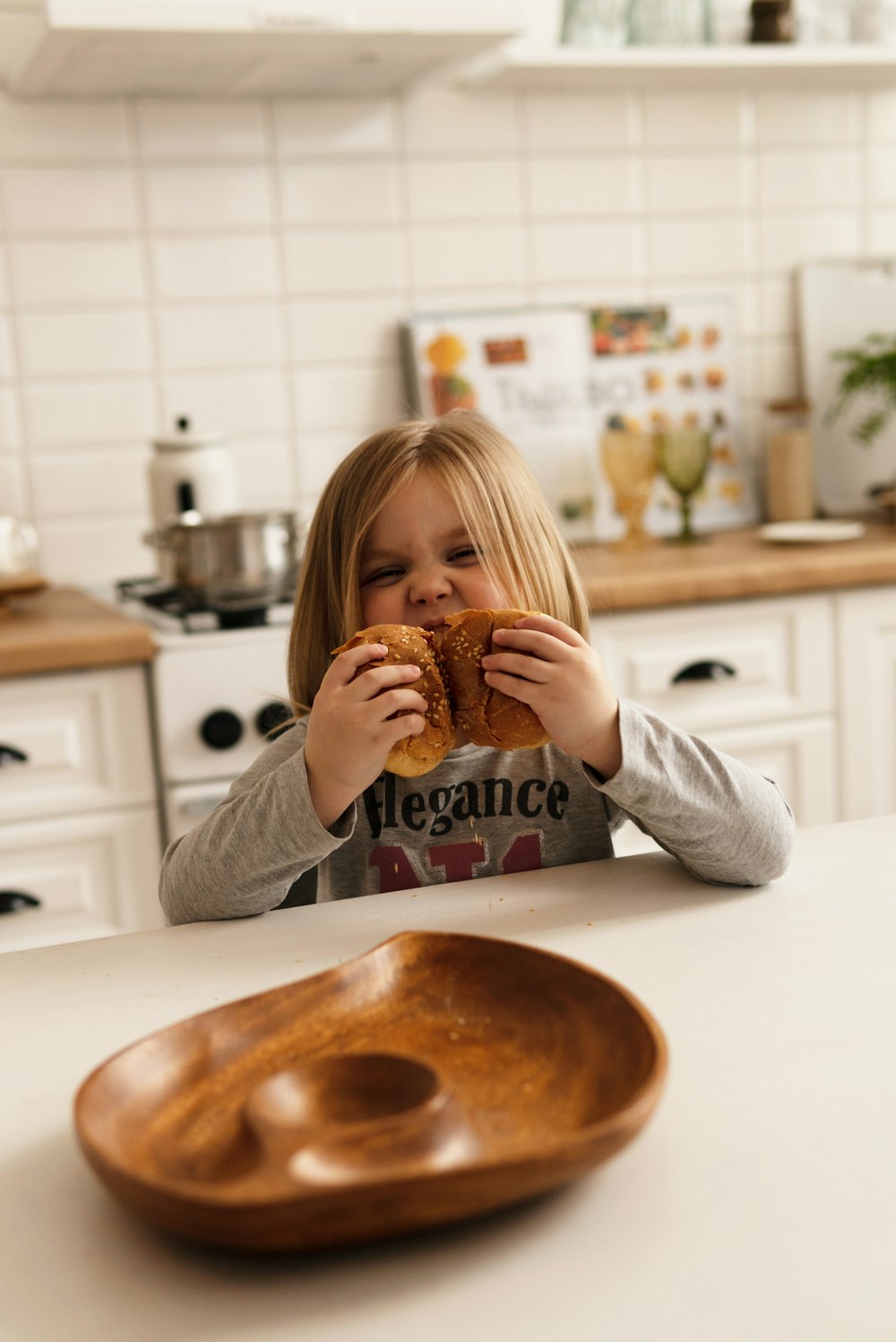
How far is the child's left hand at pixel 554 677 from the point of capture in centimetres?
89

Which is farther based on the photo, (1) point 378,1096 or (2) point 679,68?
(2) point 679,68

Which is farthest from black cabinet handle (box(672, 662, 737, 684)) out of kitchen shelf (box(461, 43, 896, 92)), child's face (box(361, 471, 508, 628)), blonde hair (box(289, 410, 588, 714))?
kitchen shelf (box(461, 43, 896, 92))

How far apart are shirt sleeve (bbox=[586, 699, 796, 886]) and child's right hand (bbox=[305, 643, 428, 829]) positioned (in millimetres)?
153

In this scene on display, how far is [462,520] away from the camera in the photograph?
1145 mm

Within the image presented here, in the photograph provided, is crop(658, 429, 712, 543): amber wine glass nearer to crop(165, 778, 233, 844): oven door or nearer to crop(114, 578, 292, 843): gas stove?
crop(114, 578, 292, 843): gas stove

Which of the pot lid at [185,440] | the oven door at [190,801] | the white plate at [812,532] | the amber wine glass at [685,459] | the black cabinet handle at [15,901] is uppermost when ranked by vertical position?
the pot lid at [185,440]

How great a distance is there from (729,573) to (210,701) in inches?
30.8

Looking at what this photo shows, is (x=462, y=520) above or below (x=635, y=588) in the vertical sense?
above

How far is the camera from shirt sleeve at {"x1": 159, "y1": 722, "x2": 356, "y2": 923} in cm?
95

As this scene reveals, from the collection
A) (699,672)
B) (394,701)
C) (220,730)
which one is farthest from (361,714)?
(699,672)

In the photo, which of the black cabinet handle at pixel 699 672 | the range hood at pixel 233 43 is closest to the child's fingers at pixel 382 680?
the black cabinet handle at pixel 699 672

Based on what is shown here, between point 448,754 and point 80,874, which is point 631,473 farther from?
point 448,754

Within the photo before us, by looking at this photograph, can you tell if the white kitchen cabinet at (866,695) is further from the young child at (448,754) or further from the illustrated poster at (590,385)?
the young child at (448,754)

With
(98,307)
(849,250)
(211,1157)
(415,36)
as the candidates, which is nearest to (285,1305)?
(211,1157)
